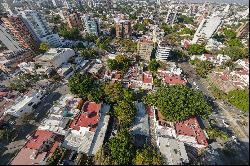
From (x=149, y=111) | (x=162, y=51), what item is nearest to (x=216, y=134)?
(x=149, y=111)

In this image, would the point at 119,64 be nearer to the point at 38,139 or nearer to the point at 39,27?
the point at 38,139

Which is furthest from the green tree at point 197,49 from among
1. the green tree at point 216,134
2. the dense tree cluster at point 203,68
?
the green tree at point 216,134

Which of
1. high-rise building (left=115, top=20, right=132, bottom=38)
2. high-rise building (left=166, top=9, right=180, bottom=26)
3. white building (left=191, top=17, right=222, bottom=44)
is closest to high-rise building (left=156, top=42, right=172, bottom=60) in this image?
white building (left=191, top=17, right=222, bottom=44)

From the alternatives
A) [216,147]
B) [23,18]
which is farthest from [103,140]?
[23,18]

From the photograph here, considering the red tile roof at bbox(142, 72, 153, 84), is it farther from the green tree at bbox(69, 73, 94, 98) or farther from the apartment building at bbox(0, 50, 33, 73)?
the apartment building at bbox(0, 50, 33, 73)

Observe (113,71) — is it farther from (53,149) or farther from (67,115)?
(53,149)

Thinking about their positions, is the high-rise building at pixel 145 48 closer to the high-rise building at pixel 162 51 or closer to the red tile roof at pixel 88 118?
the high-rise building at pixel 162 51
